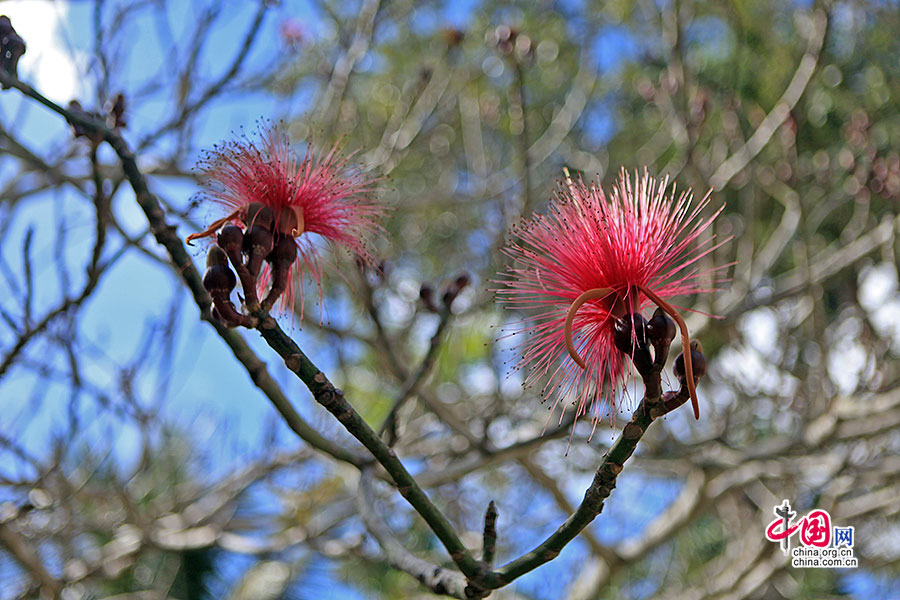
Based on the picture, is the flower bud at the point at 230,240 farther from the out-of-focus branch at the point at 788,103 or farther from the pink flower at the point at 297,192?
the out-of-focus branch at the point at 788,103

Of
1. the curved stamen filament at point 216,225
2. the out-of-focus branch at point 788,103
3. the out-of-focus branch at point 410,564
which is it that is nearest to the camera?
the out-of-focus branch at point 410,564

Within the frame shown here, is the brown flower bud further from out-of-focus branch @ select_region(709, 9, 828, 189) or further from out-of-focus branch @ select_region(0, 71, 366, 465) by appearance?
out-of-focus branch @ select_region(709, 9, 828, 189)

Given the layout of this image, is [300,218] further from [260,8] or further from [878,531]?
[878,531]

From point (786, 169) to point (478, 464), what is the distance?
227 cm

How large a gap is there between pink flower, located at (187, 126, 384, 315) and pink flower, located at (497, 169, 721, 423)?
324mm

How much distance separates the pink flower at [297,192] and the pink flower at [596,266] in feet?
1.06

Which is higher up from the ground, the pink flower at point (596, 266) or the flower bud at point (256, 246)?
the pink flower at point (596, 266)

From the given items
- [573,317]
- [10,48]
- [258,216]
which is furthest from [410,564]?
[10,48]

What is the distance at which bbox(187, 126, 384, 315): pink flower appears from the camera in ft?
4.42

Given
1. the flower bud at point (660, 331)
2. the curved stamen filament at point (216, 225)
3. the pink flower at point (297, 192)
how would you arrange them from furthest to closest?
the pink flower at point (297, 192) → the curved stamen filament at point (216, 225) → the flower bud at point (660, 331)

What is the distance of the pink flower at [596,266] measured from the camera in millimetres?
1210

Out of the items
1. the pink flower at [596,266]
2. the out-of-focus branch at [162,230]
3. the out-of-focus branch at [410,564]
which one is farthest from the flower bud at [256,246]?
the out-of-focus branch at [410,564]

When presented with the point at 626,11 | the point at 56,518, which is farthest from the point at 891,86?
the point at 56,518

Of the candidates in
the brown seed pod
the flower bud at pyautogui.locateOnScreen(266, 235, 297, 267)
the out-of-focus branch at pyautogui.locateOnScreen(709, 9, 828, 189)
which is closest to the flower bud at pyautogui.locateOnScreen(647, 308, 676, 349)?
the brown seed pod
